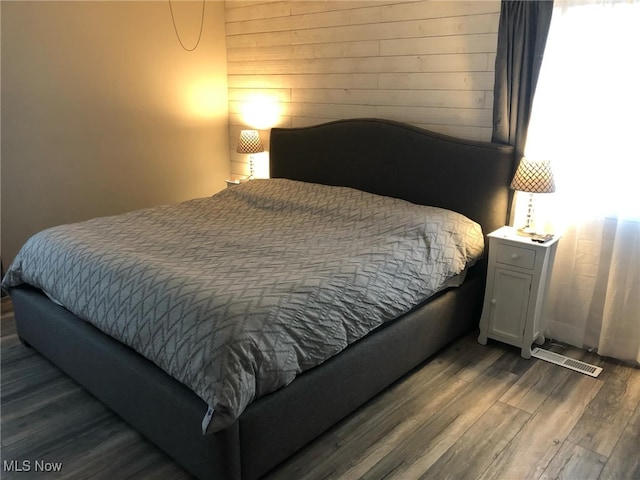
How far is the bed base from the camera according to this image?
67.1 inches

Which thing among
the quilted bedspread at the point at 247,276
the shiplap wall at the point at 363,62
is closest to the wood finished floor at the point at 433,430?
the quilted bedspread at the point at 247,276

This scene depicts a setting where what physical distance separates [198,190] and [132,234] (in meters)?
1.92

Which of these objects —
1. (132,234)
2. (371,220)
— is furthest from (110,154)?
(371,220)

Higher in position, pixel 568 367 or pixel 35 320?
pixel 35 320

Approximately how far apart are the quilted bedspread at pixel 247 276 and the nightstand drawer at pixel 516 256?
0.51ft

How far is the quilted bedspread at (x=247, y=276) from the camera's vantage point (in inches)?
65.9

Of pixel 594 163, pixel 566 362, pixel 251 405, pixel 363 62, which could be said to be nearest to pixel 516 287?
pixel 566 362

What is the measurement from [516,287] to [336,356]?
1.22 m

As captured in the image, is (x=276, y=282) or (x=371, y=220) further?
(x=371, y=220)

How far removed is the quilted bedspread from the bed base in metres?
0.08

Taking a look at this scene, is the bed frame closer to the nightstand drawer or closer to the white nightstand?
the white nightstand

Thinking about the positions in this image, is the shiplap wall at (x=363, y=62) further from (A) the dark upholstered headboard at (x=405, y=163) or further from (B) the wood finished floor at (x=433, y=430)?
(B) the wood finished floor at (x=433, y=430)

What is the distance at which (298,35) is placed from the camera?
383 centimetres

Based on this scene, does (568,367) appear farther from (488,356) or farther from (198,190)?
(198,190)
